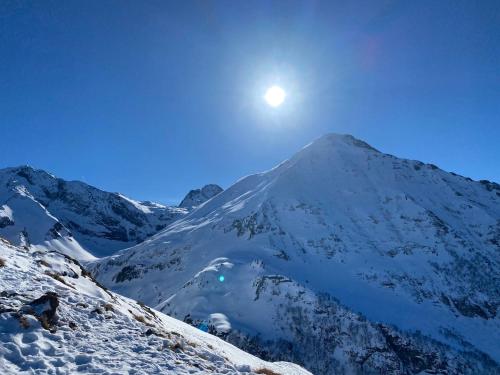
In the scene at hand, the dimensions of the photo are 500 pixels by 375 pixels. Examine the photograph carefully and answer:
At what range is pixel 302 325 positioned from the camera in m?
148

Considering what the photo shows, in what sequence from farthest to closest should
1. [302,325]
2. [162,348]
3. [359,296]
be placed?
[359,296] < [302,325] < [162,348]

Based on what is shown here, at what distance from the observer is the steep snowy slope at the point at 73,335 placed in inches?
543

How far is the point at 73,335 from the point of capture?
15641 millimetres

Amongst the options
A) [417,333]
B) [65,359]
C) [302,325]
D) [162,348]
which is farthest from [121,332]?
[417,333]

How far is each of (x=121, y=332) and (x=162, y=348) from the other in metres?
1.91

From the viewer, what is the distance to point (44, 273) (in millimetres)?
20438

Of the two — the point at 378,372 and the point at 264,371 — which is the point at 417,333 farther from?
the point at 264,371

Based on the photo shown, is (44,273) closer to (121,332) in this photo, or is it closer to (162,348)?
(121,332)

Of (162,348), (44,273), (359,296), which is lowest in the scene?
(162,348)

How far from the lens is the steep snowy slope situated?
1379cm

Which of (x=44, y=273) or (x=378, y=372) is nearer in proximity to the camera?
(x=44, y=273)

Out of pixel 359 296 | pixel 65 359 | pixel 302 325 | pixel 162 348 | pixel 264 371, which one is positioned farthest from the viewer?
pixel 359 296

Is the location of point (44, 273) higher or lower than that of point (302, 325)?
lower

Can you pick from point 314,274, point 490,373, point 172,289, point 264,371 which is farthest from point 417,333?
point 264,371
